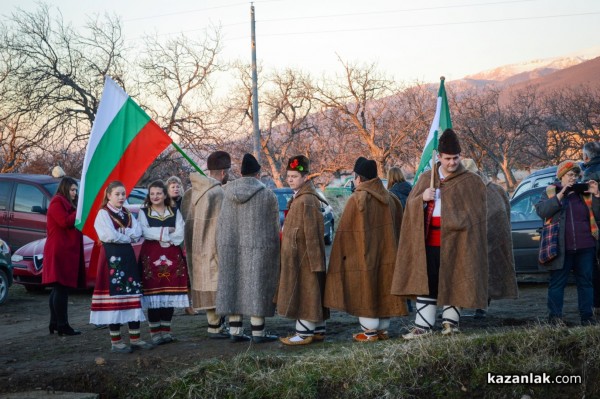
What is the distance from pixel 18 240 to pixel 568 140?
30.5 m

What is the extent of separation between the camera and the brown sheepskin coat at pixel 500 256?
7.83 metres

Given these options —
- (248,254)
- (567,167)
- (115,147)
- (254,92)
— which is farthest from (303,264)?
(254,92)

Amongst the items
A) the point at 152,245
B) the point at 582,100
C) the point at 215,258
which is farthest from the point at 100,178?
the point at 582,100

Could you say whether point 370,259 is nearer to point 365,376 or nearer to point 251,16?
point 365,376

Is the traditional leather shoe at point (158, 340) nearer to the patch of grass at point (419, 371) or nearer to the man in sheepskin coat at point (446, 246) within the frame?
the patch of grass at point (419, 371)

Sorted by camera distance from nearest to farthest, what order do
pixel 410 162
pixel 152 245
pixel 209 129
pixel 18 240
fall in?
pixel 152 245 < pixel 18 240 < pixel 209 129 < pixel 410 162

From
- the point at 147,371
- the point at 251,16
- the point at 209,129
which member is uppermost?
the point at 251,16

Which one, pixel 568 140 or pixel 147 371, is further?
pixel 568 140

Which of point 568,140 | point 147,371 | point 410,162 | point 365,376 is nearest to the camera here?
point 365,376

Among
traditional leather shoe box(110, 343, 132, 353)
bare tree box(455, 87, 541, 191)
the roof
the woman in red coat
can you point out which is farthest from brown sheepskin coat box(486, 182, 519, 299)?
bare tree box(455, 87, 541, 191)

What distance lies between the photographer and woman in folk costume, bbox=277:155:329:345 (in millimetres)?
7363

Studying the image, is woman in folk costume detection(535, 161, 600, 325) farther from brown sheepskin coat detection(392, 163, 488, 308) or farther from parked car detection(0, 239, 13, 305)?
parked car detection(0, 239, 13, 305)

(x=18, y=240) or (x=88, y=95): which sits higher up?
(x=88, y=95)

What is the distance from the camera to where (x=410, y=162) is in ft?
148
